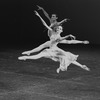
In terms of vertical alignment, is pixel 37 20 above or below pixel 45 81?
above

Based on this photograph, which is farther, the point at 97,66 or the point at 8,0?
the point at 8,0

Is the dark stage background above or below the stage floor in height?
above

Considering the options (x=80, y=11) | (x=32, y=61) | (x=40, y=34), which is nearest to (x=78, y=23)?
(x=80, y=11)

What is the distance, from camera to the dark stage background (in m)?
12.7

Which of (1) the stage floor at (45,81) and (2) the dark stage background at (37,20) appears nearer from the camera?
(1) the stage floor at (45,81)

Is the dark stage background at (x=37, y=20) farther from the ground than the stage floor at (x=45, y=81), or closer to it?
farther from the ground

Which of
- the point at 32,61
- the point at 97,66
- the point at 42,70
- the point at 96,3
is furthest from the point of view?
the point at 96,3

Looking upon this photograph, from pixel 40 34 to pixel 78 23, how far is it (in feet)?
5.35

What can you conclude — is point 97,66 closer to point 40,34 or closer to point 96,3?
point 96,3

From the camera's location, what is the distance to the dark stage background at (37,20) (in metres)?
12.7

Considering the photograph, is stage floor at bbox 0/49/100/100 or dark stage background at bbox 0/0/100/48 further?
dark stage background at bbox 0/0/100/48

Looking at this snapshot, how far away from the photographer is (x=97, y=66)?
25.5ft

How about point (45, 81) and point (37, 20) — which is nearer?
point (45, 81)

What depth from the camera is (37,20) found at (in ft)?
45.3
